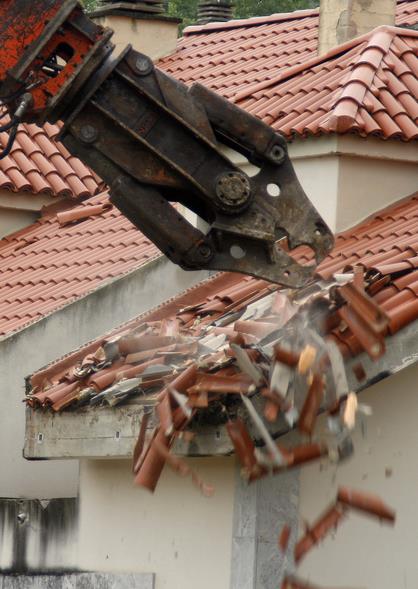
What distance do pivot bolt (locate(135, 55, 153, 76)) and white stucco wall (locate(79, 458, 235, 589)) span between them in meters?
3.28

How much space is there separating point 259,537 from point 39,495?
500cm

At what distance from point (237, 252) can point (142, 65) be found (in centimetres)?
99

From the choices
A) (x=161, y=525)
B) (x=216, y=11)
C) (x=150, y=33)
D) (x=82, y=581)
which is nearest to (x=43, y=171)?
(x=150, y=33)

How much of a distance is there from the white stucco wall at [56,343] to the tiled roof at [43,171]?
3.45m

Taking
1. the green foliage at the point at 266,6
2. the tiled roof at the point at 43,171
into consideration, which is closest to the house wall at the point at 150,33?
the tiled roof at the point at 43,171

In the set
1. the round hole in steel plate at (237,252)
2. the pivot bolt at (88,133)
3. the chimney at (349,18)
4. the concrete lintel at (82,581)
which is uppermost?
the chimney at (349,18)

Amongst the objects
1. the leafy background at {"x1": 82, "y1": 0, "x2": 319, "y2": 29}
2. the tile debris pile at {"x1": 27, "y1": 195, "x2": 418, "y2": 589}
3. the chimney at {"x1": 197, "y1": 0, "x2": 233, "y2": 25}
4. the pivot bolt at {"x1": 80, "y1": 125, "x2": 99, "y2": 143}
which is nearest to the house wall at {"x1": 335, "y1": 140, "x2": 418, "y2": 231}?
the tile debris pile at {"x1": 27, "y1": 195, "x2": 418, "y2": 589}

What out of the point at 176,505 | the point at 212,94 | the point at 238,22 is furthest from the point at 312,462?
the point at 238,22

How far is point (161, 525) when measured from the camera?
11633 mm

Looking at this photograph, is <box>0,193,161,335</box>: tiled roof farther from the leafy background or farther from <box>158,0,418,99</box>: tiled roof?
the leafy background

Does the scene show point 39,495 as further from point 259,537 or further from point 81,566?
point 259,537

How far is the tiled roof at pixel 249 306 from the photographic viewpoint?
34.1 ft

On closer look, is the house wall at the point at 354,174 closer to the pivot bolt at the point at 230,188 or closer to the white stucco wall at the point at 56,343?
the white stucco wall at the point at 56,343

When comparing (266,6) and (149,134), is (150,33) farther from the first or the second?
(266,6)
